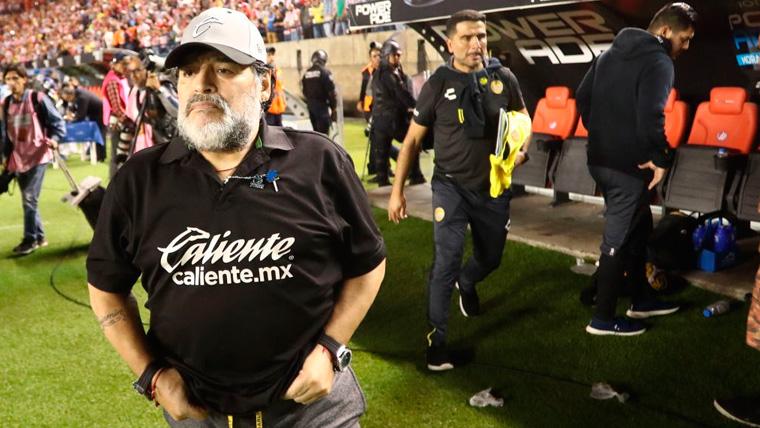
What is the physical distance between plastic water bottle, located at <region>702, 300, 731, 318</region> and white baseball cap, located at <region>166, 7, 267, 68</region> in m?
4.04

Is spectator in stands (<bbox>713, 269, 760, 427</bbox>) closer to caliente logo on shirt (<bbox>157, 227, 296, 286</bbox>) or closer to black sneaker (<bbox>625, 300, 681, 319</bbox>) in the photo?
black sneaker (<bbox>625, 300, 681, 319</bbox>)

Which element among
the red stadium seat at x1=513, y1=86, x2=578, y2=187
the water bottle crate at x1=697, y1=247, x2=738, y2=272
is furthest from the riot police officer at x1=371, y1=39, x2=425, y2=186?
the water bottle crate at x1=697, y1=247, x2=738, y2=272

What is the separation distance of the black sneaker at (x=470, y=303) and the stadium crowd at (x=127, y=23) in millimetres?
5517

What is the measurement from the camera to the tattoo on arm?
1.91 meters

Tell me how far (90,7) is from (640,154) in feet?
118

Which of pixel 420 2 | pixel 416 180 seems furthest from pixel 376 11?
pixel 416 180

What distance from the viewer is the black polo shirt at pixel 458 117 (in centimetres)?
423

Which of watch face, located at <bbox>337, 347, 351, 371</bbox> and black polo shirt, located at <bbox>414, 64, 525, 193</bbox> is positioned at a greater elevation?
black polo shirt, located at <bbox>414, 64, 525, 193</bbox>

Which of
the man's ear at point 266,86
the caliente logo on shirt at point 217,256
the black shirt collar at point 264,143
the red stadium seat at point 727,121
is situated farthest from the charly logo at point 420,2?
the caliente logo on shirt at point 217,256

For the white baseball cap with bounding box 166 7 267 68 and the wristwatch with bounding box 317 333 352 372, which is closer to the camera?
the white baseball cap with bounding box 166 7 267 68

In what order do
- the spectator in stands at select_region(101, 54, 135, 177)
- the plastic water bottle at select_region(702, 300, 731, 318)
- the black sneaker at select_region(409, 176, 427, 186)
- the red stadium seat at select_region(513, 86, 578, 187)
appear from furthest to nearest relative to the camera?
the black sneaker at select_region(409, 176, 427, 186)
the red stadium seat at select_region(513, 86, 578, 187)
the spectator in stands at select_region(101, 54, 135, 177)
the plastic water bottle at select_region(702, 300, 731, 318)

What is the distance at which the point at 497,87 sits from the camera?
4.29m

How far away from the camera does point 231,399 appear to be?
1891 millimetres

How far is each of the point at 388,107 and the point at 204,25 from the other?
801 cm
